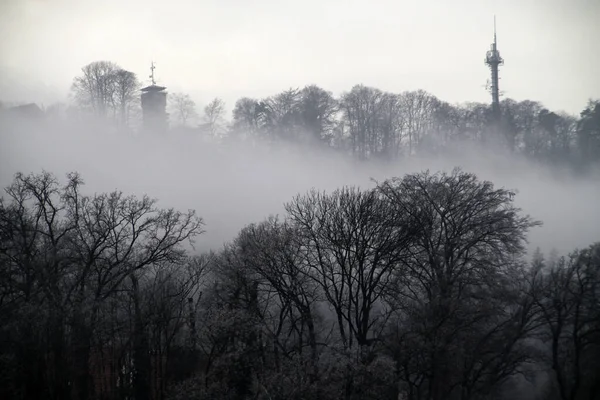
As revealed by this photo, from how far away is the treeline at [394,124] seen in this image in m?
49.2

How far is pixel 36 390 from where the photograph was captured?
17.5 m

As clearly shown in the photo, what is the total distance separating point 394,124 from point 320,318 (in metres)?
32.5

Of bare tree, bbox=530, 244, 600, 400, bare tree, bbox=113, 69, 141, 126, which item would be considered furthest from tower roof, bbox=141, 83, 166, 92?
bare tree, bbox=530, 244, 600, 400

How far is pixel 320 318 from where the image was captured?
20.9 m

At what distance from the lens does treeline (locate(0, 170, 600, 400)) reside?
16.5m

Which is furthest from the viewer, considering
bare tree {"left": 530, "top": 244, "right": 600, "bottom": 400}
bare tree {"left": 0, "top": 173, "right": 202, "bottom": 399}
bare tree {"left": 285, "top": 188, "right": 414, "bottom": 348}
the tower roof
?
the tower roof

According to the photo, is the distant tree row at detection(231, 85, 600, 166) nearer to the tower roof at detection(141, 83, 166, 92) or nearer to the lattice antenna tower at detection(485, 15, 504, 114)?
the lattice antenna tower at detection(485, 15, 504, 114)

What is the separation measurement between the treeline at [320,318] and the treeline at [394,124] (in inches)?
1112

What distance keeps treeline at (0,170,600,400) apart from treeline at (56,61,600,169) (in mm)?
28257

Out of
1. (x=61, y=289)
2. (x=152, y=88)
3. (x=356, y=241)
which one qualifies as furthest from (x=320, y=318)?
(x=152, y=88)

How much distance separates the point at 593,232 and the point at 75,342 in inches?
1240

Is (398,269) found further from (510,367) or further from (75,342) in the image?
(75,342)

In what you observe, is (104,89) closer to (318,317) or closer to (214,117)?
(214,117)

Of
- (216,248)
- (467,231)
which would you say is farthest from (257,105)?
(467,231)
